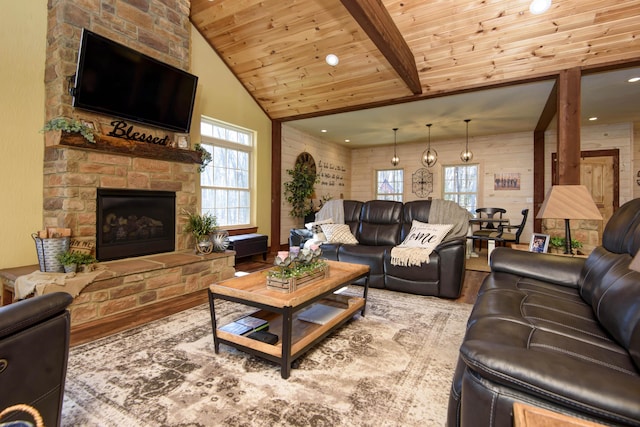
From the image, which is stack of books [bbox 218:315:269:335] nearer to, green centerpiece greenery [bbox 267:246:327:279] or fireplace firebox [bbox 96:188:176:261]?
green centerpiece greenery [bbox 267:246:327:279]

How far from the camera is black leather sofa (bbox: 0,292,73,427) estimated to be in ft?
3.47

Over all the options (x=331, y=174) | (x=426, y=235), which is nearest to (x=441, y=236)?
(x=426, y=235)

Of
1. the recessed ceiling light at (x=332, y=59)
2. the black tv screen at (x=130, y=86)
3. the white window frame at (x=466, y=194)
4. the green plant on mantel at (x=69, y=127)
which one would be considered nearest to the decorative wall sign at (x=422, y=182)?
the white window frame at (x=466, y=194)

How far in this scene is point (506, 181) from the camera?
717cm

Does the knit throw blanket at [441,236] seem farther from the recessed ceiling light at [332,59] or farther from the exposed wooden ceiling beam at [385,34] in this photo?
the recessed ceiling light at [332,59]

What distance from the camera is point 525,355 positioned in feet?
2.80

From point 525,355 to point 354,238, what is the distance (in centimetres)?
337

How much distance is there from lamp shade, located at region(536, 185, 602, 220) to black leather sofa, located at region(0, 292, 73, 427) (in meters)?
3.11

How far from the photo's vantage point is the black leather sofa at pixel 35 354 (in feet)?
3.47

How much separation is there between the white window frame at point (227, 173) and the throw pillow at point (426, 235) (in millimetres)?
2893

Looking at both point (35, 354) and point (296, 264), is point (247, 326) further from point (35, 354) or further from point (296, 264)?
point (35, 354)

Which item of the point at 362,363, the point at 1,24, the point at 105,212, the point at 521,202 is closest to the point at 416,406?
the point at 362,363

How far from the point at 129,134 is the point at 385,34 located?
2865 mm

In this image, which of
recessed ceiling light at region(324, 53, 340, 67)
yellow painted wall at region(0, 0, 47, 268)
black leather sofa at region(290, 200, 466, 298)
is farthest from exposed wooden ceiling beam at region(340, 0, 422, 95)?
yellow painted wall at region(0, 0, 47, 268)
